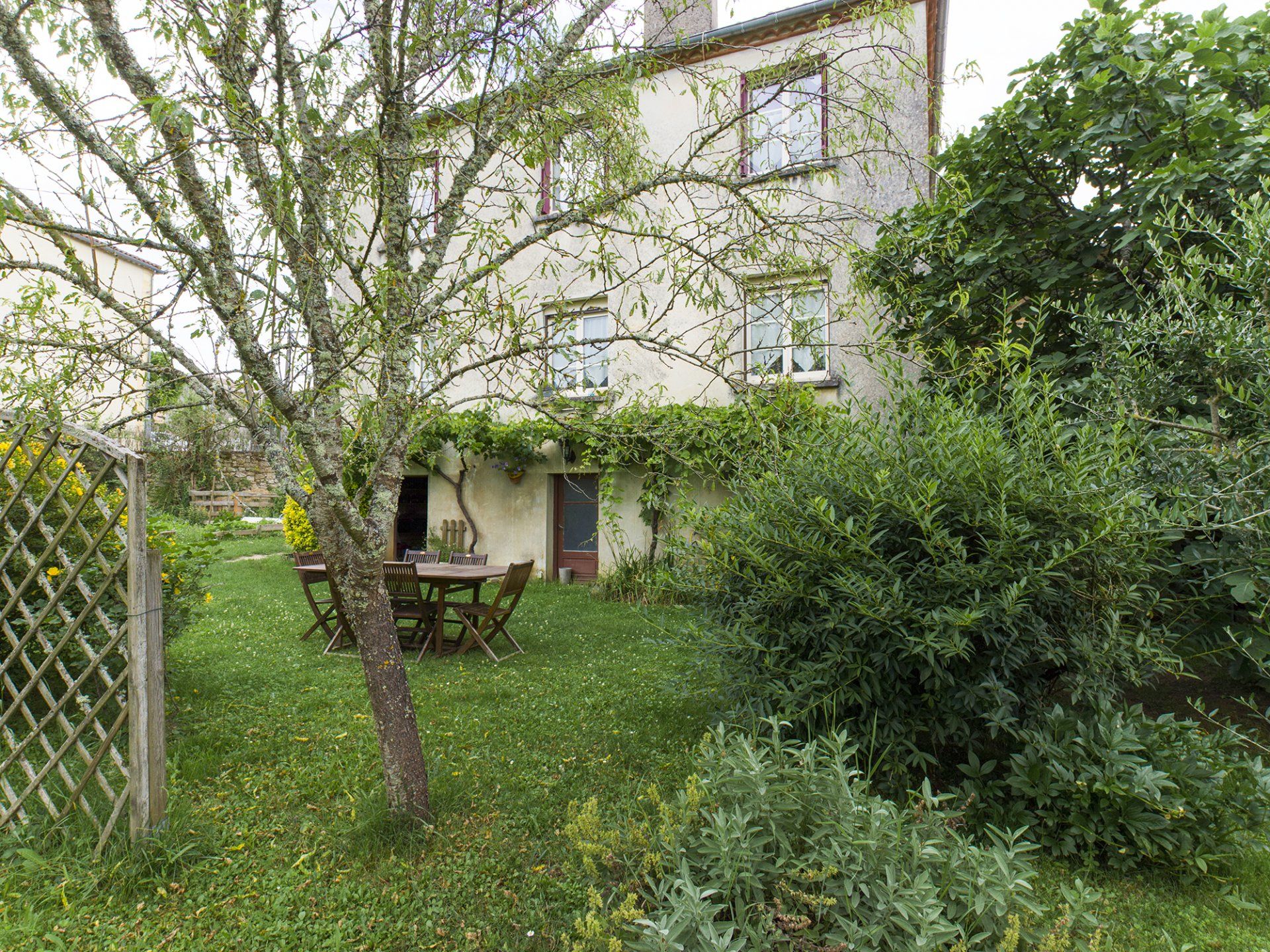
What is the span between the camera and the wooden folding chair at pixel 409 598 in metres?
6.21

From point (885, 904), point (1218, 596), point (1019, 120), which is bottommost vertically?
point (885, 904)

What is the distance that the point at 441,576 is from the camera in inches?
250

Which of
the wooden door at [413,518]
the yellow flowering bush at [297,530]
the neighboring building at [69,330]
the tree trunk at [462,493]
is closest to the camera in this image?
the neighboring building at [69,330]

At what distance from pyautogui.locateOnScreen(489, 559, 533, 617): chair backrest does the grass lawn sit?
0.74 metres

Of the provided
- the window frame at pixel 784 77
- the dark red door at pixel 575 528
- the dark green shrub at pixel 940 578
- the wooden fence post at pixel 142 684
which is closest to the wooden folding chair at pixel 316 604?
the wooden fence post at pixel 142 684

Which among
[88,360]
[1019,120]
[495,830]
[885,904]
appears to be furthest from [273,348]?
[1019,120]

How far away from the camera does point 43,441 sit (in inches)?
129

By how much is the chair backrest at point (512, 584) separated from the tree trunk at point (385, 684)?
2.83m

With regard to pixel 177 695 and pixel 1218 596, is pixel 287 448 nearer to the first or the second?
pixel 177 695

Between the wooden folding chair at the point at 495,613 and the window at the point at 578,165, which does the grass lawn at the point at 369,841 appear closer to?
the wooden folding chair at the point at 495,613

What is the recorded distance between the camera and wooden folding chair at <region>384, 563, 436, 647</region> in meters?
6.21

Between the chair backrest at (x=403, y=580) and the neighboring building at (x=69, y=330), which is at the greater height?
the neighboring building at (x=69, y=330)

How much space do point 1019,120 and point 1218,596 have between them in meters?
3.52

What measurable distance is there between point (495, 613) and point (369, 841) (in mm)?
3342
